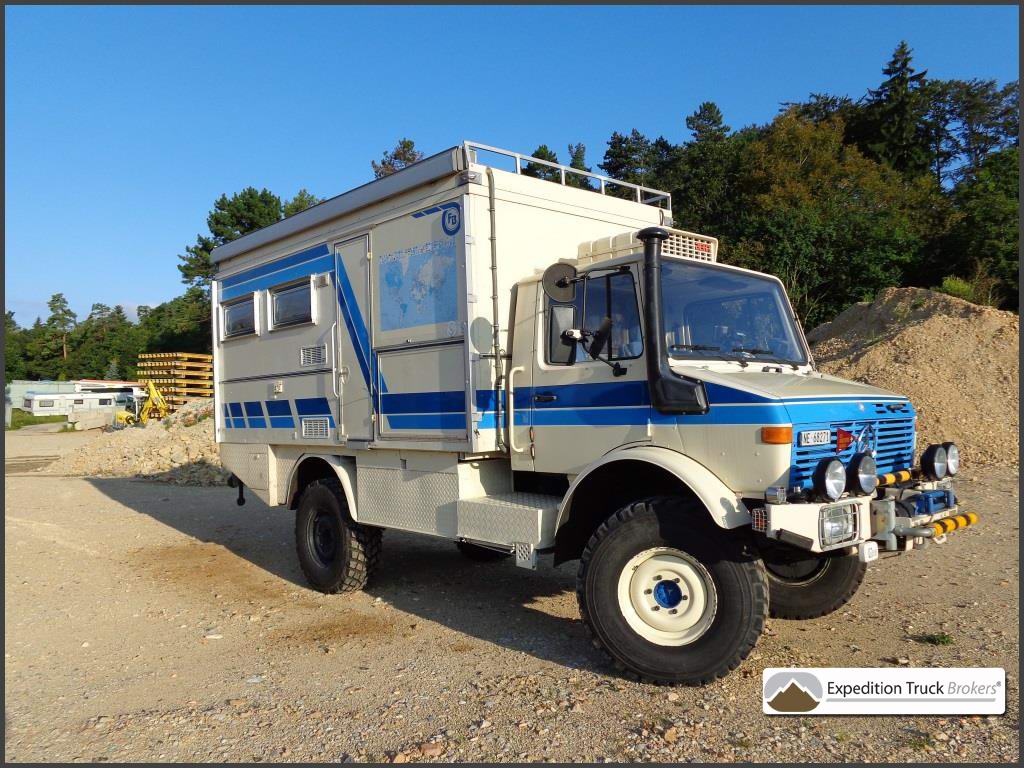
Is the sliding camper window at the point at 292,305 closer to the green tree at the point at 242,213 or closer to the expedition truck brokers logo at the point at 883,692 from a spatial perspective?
the expedition truck brokers logo at the point at 883,692

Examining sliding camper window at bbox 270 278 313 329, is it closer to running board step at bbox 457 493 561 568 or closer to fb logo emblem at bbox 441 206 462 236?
fb logo emblem at bbox 441 206 462 236

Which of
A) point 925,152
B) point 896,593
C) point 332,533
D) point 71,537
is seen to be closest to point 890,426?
point 896,593

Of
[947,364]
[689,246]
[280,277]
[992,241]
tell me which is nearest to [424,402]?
[689,246]

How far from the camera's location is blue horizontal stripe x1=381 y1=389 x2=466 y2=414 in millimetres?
5695

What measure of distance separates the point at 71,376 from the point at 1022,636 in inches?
3180

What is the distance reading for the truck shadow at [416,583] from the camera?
225 inches

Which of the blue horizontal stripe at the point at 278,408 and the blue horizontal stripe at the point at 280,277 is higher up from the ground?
the blue horizontal stripe at the point at 280,277

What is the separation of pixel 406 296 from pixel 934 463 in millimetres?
4008

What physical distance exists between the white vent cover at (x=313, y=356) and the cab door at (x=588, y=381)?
8.61 ft

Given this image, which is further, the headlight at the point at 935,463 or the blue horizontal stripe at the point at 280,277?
the blue horizontal stripe at the point at 280,277

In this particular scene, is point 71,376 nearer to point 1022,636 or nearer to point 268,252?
point 268,252

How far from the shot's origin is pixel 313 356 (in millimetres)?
7320

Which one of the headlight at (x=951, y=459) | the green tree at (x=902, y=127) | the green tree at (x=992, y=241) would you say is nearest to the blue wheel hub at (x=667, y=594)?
the headlight at (x=951, y=459)

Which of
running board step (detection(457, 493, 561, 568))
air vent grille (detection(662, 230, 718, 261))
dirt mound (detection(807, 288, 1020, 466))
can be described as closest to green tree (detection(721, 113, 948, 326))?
dirt mound (detection(807, 288, 1020, 466))
